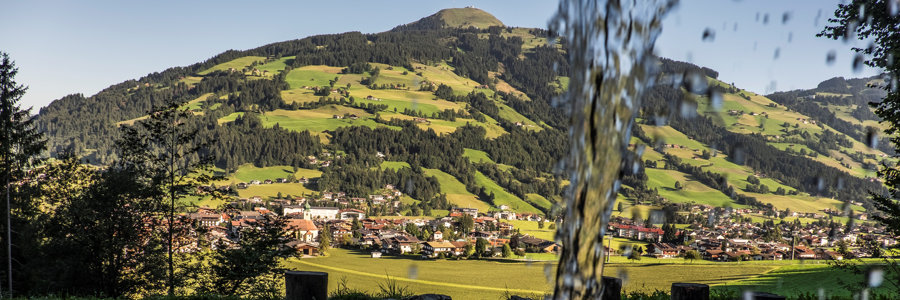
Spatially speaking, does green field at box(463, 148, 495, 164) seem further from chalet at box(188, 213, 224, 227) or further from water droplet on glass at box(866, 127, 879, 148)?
water droplet on glass at box(866, 127, 879, 148)

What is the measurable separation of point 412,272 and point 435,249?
19.8 m

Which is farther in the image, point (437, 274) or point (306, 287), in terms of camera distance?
point (437, 274)

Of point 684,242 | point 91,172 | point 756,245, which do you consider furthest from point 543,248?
point 91,172

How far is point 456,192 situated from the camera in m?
154

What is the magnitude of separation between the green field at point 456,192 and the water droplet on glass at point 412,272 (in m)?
71.3

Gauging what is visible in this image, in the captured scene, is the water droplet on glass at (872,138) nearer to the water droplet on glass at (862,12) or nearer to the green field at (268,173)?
the water droplet on glass at (862,12)

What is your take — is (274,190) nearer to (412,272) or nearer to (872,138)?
(412,272)

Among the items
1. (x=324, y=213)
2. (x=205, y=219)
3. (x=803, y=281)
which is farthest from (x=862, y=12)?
(x=324, y=213)

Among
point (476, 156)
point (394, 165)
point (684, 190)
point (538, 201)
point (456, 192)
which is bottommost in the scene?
point (538, 201)

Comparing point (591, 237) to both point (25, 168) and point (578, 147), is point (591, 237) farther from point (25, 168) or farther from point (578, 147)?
point (25, 168)

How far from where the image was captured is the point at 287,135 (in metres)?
170

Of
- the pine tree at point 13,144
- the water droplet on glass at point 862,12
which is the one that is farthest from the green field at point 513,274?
the pine tree at point 13,144

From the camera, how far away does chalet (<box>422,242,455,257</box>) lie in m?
82.0

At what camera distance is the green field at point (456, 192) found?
14262cm
